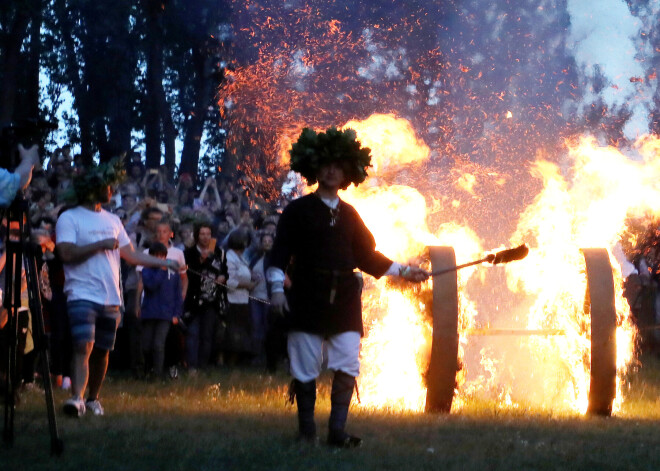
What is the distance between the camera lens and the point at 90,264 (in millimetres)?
8141

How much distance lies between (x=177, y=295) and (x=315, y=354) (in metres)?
5.34

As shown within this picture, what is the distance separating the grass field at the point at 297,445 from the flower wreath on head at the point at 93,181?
1622 mm

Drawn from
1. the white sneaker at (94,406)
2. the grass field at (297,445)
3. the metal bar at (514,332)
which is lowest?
the grass field at (297,445)

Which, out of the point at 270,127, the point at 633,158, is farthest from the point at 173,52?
the point at 633,158

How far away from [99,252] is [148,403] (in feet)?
5.54

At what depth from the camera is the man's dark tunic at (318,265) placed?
712 centimetres

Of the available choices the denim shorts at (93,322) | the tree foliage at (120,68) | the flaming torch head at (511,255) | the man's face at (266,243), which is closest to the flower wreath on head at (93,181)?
the denim shorts at (93,322)

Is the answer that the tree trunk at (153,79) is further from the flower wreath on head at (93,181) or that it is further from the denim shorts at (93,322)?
the denim shorts at (93,322)

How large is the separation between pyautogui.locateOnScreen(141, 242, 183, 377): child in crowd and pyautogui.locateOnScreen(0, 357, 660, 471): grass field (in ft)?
6.98

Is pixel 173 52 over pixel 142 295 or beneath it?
over

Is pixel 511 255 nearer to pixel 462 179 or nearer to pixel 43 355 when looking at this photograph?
pixel 43 355

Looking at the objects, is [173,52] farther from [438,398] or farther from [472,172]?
[438,398]

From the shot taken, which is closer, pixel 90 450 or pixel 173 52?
pixel 90 450

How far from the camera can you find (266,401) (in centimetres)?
962
